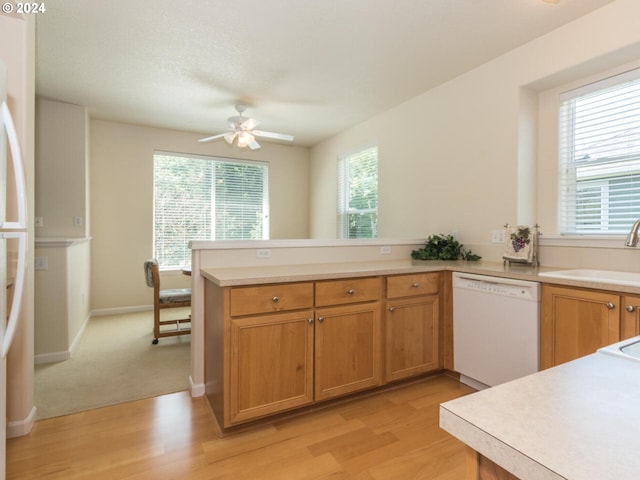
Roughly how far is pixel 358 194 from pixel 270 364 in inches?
136

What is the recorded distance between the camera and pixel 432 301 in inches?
102

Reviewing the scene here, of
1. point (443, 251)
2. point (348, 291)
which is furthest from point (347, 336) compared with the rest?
→ point (443, 251)

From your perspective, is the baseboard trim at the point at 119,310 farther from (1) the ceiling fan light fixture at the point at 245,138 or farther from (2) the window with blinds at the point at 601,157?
(2) the window with blinds at the point at 601,157

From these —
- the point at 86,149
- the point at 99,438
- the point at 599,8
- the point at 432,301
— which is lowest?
the point at 99,438

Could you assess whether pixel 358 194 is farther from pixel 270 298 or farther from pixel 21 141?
pixel 21 141

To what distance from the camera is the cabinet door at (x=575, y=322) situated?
1.75 metres

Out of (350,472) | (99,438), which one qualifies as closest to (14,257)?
(99,438)

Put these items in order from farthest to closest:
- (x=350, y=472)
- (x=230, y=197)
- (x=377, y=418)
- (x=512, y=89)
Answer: (x=230, y=197), (x=512, y=89), (x=377, y=418), (x=350, y=472)

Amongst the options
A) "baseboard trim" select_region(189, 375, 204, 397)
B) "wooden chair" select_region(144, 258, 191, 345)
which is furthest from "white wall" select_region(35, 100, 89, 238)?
"baseboard trim" select_region(189, 375, 204, 397)

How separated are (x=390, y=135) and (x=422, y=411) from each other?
Answer: 124 inches

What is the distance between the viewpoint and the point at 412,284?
2.48m

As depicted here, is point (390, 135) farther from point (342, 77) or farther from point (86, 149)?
point (86, 149)

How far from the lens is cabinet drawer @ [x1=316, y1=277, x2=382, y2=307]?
212cm

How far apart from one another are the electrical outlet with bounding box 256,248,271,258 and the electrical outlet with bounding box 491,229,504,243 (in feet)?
6.35
